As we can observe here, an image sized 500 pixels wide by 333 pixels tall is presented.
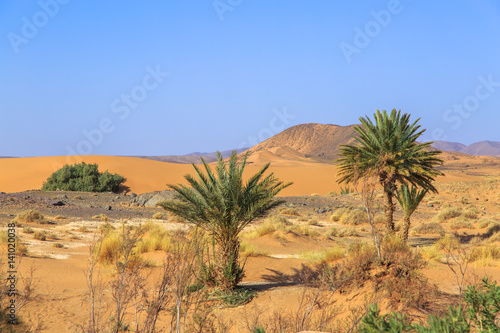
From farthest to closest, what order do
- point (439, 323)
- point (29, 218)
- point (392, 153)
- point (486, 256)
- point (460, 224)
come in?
1. point (460, 224)
2. point (29, 218)
3. point (392, 153)
4. point (486, 256)
5. point (439, 323)

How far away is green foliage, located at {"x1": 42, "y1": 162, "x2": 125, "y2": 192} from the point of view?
1428 inches

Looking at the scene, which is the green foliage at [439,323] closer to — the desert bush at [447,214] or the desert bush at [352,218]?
the desert bush at [352,218]

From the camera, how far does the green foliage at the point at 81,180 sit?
3626 centimetres

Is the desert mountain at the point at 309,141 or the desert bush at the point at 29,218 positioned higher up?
the desert mountain at the point at 309,141

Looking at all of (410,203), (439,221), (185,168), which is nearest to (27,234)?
(410,203)

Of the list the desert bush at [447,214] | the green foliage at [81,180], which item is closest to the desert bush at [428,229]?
the desert bush at [447,214]

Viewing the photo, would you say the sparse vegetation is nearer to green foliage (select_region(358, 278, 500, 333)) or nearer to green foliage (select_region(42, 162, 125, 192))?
green foliage (select_region(42, 162, 125, 192))

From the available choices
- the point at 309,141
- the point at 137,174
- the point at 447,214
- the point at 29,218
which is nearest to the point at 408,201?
the point at 447,214

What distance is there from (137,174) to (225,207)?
3981cm

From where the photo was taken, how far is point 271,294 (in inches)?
364

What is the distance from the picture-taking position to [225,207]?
895 cm

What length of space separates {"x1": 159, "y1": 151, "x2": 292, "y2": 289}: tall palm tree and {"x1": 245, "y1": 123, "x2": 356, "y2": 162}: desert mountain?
9114 cm

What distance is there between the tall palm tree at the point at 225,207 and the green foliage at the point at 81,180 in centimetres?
2925

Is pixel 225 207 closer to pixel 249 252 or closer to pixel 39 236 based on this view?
pixel 249 252
